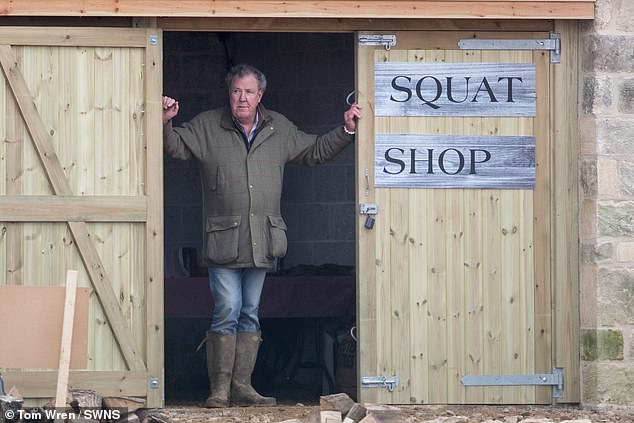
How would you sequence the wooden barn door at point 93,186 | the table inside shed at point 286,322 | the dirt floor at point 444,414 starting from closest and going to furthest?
the dirt floor at point 444,414 → the wooden barn door at point 93,186 → the table inside shed at point 286,322

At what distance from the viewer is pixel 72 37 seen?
8156 mm

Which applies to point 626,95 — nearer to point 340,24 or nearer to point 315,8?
point 340,24

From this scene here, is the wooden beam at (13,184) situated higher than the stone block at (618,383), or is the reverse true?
the wooden beam at (13,184)

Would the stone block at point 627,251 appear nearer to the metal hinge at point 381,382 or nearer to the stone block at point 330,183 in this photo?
the metal hinge at point 381,382

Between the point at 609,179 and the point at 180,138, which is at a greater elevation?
the point at 180,138

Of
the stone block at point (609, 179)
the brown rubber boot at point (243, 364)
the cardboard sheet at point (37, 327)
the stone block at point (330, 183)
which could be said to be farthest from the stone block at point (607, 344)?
the stone block at point (330, 183)

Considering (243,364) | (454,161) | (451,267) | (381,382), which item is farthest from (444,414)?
(454,161)

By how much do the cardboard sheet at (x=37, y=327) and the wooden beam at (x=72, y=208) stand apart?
1128mm

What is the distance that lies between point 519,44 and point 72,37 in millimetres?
2635

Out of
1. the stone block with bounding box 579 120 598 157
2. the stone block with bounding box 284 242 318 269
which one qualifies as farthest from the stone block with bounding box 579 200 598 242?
the stone block with bounding box 284 242 318 269

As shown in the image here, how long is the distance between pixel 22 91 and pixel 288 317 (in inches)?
129

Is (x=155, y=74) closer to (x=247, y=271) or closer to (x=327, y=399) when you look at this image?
(x=247, y=271)

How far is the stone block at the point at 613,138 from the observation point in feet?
27.2

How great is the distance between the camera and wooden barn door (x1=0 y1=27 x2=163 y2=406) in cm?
810
